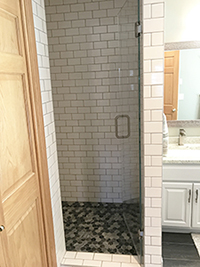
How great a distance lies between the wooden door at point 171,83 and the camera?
2658 mm

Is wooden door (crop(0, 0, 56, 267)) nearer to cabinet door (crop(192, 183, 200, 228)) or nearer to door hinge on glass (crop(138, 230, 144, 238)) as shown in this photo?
door hinge on glass (crop(138, 230, 144, 238))

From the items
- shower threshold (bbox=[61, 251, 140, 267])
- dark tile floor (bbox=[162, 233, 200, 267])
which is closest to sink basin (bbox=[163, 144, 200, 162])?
dark tile floor (bbox=[162, 233, 200, 267])

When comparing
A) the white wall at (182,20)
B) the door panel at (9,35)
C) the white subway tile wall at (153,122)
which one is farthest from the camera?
the white wall at (182,20)

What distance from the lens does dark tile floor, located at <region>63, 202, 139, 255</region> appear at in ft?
7.54

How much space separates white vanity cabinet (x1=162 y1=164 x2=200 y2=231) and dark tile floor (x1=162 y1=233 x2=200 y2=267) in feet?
0.38

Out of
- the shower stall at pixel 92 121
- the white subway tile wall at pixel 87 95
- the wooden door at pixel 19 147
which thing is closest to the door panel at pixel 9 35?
the wooden door at pixel 19 147

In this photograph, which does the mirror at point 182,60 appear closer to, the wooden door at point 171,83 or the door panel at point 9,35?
the wooden door at point 171,83

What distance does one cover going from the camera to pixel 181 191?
7.84 ft

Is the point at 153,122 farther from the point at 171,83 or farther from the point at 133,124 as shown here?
the point at 171,83

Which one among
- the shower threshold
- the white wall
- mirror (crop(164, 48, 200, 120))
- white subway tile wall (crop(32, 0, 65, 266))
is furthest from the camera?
mirror (crop(164, 48, 200, 120))

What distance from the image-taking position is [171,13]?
2.57 metres

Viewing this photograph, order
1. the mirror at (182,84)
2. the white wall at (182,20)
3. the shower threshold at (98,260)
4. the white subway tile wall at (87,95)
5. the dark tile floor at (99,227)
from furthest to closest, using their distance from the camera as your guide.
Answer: the white subway tile wall at (87,95) → the mirror at (182,84) → the white wall at (182,20) → the dark tile floor at (99,227) → the shower threshold at (98,260)

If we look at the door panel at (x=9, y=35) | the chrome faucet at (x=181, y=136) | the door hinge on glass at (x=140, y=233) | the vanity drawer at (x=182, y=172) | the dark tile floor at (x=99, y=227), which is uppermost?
the door panel at (x=9, y=35)

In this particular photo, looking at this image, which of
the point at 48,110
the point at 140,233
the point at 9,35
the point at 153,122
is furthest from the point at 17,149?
Answer: the point at 140,233
